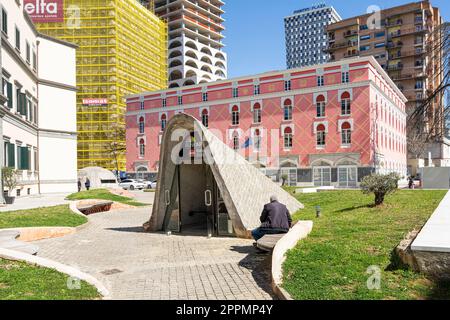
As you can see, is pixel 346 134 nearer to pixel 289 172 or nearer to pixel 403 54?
pixel 289 172

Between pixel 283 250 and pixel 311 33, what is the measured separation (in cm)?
20002

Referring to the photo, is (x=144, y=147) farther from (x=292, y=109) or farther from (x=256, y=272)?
(x=256, y=272)

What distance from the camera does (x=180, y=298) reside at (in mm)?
7105

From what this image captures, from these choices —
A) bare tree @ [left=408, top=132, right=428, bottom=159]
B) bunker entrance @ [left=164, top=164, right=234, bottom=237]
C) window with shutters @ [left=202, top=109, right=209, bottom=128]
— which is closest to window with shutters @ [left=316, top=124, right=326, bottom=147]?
bare tree @ [left=408, top=132, right=428, bottom=159]

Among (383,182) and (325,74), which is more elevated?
(325,74)

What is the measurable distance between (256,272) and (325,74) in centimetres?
4039

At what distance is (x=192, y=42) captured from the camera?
102 meters

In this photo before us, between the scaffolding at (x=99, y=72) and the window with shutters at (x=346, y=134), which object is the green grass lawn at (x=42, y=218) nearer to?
the window with shutters at (x=346, y=134)

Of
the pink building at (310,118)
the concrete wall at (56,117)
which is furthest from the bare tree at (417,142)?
the concrete wall at (56,117)

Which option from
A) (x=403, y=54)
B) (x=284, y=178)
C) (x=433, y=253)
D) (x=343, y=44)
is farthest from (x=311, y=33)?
(x=433, y=253)

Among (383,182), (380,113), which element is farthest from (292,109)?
(383,182)

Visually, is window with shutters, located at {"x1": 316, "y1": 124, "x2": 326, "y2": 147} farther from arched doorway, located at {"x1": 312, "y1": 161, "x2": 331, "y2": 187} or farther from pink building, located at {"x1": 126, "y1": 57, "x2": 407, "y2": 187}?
arched doorway, located at {"x1": 312, "y1": 161, "x2": 331, "y2": 187}

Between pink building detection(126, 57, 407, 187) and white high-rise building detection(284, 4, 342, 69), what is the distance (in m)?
144

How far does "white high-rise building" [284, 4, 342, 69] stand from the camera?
190750mm
